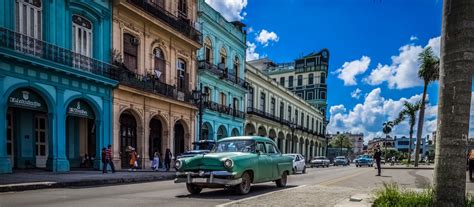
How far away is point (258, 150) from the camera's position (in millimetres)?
10727

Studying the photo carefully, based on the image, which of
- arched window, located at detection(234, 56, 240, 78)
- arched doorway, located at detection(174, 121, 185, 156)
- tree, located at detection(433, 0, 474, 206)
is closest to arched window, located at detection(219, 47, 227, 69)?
arched window, located at detection(234, 56, 240, 78)

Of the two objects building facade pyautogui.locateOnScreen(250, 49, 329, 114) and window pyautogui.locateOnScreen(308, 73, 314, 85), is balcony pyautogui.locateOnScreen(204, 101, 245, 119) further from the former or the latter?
window pyautogui.locateOnScreen(308, 73, 314, 85)

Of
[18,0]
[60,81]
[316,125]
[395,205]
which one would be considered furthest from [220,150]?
[316,125]

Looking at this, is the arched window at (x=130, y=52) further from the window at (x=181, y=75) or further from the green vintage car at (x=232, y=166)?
the green vintage car at (x=232, y=166)

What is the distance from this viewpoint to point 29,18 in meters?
16.5

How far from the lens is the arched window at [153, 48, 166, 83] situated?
83.9 ft

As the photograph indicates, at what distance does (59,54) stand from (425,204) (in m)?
17.2

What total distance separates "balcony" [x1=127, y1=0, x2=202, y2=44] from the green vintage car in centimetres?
1519

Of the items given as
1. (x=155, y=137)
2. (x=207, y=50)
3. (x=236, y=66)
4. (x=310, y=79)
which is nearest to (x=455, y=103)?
(x=155, y=137)

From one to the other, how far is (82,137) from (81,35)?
5946 mm

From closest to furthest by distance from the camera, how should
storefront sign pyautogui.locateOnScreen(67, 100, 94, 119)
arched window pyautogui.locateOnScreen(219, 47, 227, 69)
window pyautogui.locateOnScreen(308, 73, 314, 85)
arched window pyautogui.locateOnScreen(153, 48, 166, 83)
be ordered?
storefront sign pyautogui.locateOnScreen(67, 100, 94, 119)
arched window pyautogui.locateOnScreen(153, 48, 166, 83)
arched window pyautogui.locateOnScreen(219, 47, 227, 69)
window pyautogui.locateOnScreen(308, 73, 314, 85)

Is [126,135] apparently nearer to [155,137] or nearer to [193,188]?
[155,137]

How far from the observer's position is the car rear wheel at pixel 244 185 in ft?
31.5

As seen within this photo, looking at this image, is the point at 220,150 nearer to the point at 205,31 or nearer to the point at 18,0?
the point at 18,0
